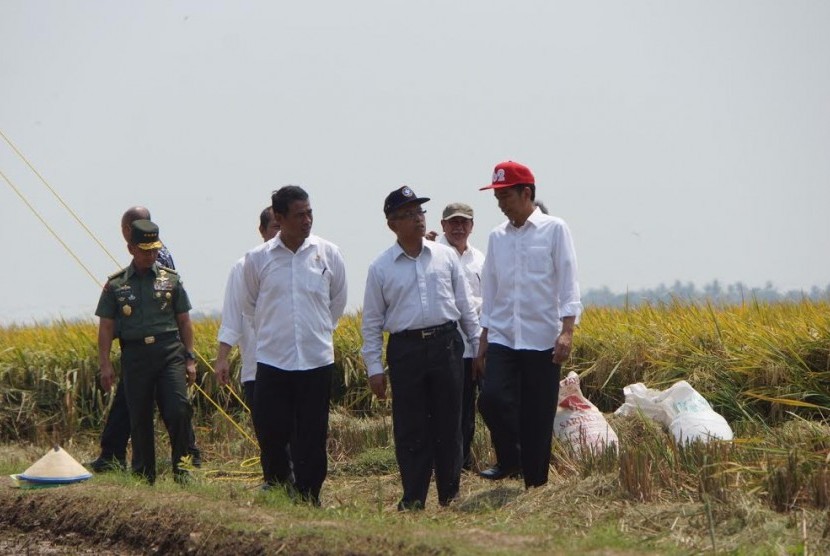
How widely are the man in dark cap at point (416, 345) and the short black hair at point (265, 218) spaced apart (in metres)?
1.71

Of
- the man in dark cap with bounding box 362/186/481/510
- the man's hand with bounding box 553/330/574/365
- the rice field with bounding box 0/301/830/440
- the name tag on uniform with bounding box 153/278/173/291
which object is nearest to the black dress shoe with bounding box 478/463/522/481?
the man in dark cap with bounding box 362/186/481/510

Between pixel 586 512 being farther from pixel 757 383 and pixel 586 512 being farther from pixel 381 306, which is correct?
pixel 757 383

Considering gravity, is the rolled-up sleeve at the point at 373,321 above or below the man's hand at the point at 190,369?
above

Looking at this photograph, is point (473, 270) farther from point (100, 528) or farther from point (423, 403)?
point (100, 528)

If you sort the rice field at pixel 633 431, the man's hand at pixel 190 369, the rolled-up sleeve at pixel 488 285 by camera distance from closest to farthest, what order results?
the rice field at pixel 633 431
the rolled-up sleeve at pixel 488 285
the man's hand at pixel 190 369

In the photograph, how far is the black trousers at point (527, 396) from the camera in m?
7.69

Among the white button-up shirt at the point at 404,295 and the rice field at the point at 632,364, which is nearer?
the white button-up shirt at the point at 404,295

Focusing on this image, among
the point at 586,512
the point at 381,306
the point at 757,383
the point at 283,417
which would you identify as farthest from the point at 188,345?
the point at 757,383

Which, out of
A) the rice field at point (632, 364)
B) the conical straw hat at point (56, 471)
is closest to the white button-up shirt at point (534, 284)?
the rice field at point (632, 364)

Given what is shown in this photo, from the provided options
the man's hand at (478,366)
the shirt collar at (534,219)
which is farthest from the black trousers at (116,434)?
the shirt collar at (534,219)

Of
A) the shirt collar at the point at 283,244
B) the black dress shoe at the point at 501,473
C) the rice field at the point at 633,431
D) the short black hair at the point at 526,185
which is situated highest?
the short black hair at the point at 526,185

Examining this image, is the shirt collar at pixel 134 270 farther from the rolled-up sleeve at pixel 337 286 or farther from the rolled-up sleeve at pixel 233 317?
the rolled-up sleeve at pixel 337 286

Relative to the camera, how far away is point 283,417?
25.5 feet

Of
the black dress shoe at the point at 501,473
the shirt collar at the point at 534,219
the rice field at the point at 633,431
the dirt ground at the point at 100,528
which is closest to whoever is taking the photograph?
the rice field at the point at 633,431
